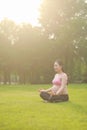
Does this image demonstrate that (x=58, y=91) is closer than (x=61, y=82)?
Yes

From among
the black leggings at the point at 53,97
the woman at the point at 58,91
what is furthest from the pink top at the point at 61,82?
the black leggings at the point at 53,97

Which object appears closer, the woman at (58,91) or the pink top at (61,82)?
the woman at (58,91)

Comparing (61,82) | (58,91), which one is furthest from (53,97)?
(61,82)

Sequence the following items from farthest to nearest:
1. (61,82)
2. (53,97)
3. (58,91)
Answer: (61,82)
(58,91)
(53,97)

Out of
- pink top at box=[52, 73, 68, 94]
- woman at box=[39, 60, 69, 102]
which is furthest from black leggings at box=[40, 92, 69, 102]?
pink top at box=[52, 73, 68, 94]

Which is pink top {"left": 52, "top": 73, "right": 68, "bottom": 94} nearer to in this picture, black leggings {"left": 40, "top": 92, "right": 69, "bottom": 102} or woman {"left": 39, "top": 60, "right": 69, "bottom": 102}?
woman {"left": 39, "top": 60, "right": 69, "bottom": 102}

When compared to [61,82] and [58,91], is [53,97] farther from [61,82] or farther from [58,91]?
[61,82]

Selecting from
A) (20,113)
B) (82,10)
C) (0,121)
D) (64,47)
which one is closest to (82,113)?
(20,113)

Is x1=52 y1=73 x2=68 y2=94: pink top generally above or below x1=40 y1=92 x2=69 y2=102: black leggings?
above

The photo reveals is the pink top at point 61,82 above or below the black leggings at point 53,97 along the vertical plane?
above

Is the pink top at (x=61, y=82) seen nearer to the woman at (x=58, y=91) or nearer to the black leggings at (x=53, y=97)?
the woman at (x=58, y=91)

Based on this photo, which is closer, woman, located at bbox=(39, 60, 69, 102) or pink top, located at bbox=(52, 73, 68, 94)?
woman, located at bbox=(39, 60, 69, 102)

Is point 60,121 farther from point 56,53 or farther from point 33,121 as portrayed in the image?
point 56,53

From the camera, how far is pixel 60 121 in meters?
9.31
